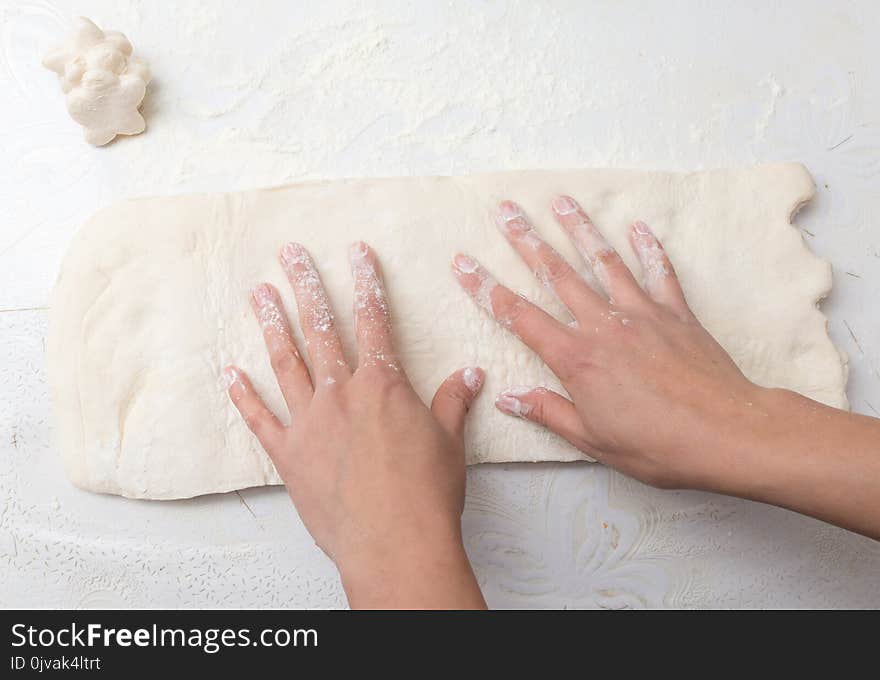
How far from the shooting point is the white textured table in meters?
1.18

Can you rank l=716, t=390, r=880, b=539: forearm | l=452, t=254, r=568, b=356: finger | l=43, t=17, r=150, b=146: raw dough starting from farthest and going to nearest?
l=43, t=17, r=150, b=146: raw dough < l=452, t=254, r=568, b=356: finger < l=716, t=390, r=880, b=539: forearm

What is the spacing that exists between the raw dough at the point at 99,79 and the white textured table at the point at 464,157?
0.05m

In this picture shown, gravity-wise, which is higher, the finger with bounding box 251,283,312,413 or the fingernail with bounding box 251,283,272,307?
the fingernail with bounding box 251,283,272,307

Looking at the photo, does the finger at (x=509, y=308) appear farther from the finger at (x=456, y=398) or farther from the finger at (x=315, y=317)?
the finger at (x=315, y=317)

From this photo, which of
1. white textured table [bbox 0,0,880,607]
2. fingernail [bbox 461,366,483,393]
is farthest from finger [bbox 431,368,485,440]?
white textured table [bbox 0,0,880,607]

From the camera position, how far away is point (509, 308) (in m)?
1.08

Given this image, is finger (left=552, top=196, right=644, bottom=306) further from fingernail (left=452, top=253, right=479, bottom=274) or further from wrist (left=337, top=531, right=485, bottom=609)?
wrist (left=337, top=531, right=485, bottom=609)

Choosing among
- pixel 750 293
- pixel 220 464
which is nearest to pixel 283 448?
pixel 220 464

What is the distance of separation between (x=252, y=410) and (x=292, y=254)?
0.25 metres

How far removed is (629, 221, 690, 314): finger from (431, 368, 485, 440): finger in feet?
0.96

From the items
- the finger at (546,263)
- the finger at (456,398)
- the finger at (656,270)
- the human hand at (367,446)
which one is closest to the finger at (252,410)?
the human hand at (367,446)

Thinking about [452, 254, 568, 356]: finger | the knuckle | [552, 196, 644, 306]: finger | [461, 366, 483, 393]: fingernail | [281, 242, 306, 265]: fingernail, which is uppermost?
[552, 196, 644, 306]: finger

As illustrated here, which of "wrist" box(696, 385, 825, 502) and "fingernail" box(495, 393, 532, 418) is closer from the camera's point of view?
"wrist" box(696, 385, 825, 502)

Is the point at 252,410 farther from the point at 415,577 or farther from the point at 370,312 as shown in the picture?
the point at 415,577
